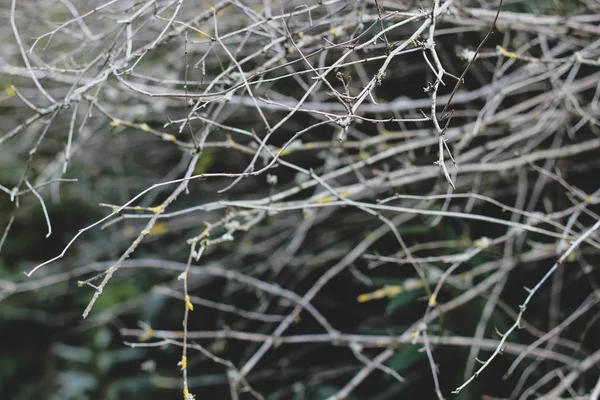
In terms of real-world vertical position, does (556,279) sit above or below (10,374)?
above

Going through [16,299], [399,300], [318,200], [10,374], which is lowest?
[10,374]

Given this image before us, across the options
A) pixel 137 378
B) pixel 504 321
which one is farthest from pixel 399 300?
pixel 137 378

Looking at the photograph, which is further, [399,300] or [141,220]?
[141,220]

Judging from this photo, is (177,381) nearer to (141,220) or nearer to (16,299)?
(141,220)

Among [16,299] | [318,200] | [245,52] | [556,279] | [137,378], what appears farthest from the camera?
[16,299]

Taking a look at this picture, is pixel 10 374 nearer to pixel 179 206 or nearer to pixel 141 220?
pixel 141 220

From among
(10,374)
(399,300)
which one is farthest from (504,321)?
(10,374)

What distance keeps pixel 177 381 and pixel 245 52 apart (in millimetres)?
1232

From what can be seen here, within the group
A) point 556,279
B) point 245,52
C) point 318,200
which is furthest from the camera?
point 245,52

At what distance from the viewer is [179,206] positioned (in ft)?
8.07

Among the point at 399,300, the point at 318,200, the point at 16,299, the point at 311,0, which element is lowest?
the point at 16,299

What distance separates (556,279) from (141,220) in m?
1.68

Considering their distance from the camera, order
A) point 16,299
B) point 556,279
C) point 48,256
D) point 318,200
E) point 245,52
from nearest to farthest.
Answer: point 318,200, point 556,279, point 245,52, point 16,299, point 48,256

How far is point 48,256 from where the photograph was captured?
9.14ft
